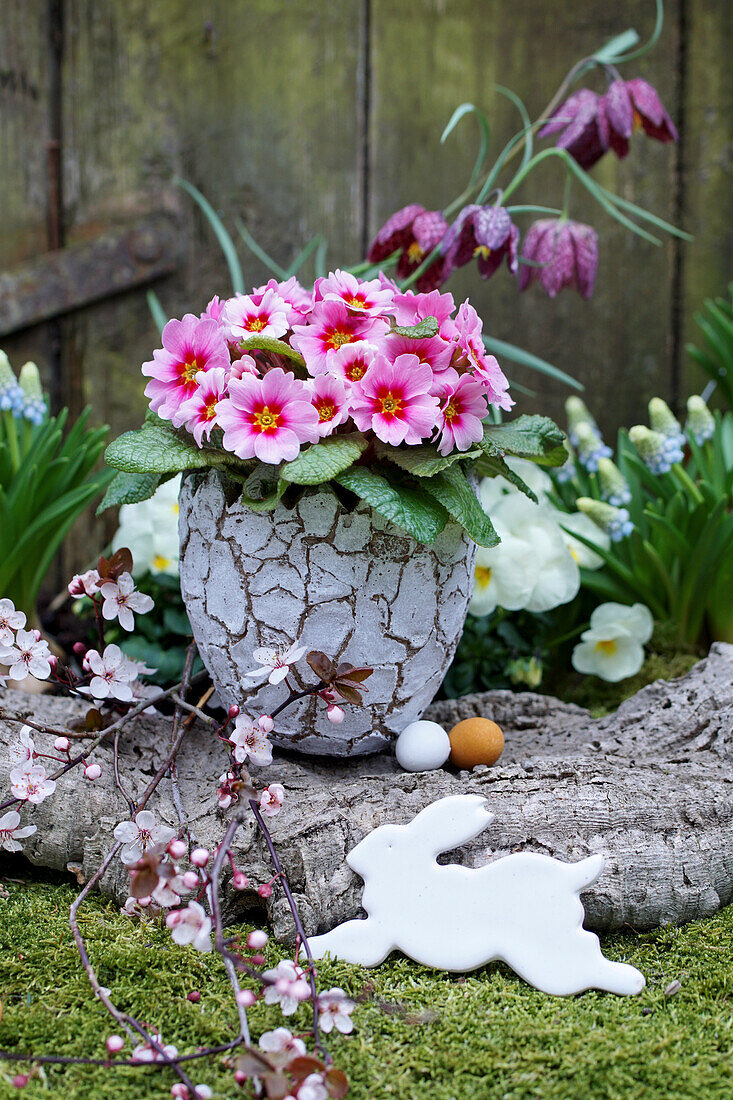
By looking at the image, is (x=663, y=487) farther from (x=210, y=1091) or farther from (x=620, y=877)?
(x=210, y=1091)

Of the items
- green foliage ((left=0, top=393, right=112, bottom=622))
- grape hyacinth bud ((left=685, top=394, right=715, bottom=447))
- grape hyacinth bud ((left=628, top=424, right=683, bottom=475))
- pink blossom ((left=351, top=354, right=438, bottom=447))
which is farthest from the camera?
grape hyacinth bud ((left=685, top=394, right=715, bottom=447))

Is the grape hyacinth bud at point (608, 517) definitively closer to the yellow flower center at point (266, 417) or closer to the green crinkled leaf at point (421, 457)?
the green crinkled leaf at point (421, 457)

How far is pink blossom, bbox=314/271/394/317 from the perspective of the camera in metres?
1.10

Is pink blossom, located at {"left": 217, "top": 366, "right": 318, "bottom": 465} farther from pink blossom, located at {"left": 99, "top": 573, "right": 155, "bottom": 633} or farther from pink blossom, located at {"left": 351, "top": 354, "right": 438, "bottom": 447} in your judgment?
pink blossom, located at {"left": 99, "top": 573, "right": 155, "bottom": 633}

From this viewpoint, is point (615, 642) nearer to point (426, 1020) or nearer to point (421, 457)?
point (421, 457)

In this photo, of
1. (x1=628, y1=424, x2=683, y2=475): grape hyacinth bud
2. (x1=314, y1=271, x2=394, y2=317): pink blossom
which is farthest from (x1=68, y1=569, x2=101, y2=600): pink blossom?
(x1=628, y1=424, x2=683, y2=475): grape hyacinth bud

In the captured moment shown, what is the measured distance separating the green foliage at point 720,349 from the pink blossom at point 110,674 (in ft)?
4.58

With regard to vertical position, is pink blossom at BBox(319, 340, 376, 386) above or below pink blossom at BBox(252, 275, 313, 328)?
below

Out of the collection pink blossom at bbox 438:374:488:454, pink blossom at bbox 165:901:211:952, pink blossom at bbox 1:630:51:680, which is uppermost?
pink blossom at bbox 438:374:488:454

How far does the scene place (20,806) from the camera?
41.5 inches

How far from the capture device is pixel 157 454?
1072 millimetres

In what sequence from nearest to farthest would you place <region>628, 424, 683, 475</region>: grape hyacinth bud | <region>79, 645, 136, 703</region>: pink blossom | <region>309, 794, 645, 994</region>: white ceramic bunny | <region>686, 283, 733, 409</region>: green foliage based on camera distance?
<region>309, 794, 645, 994</region>: white ceramic bunny
<region>79, 645, 136, 703</region>: pink blossom
<region>628, 424, 683, 475</region>: grape hyacinth bud
<region>686, 283, 733, 409</region>: green foliage

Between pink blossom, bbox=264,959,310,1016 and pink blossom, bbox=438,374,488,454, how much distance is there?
23.1 inches

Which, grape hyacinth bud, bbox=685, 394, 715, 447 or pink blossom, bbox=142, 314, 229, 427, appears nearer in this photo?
pink blossom, bbox=142, 314, 229, 427
